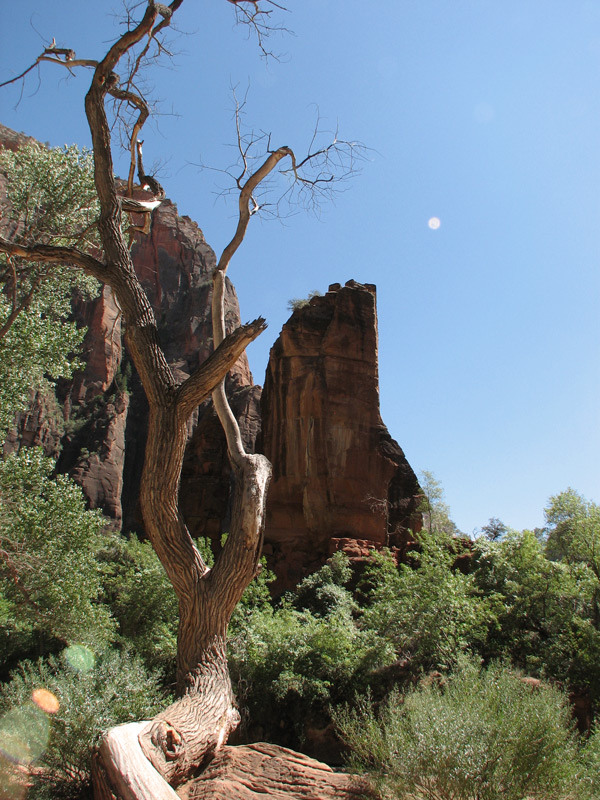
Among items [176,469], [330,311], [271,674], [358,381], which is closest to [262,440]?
[358,381]

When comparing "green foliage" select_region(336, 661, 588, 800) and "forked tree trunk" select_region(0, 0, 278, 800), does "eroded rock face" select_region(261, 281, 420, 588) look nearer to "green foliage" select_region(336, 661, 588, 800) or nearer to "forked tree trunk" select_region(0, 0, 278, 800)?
"green foliage" select_region(336, 661, 588, 800)

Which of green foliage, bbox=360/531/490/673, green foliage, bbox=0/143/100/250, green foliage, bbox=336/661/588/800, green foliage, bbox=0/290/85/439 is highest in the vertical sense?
green foliage, bbox=0/143/100/250

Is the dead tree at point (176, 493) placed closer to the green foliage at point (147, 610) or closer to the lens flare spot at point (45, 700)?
the lens flare spot at point (45, 700)

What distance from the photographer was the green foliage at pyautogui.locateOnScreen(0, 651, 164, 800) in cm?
559

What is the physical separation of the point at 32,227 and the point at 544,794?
11.6m

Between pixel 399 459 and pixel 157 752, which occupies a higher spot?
pixel 399 459

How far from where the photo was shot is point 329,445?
2369 centimetres

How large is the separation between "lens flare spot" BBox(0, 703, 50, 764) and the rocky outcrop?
5.43 ft

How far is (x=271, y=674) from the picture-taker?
1051 cm

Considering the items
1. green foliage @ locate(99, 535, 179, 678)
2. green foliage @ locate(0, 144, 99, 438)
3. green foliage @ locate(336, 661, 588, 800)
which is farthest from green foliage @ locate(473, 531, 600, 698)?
green foliage @ locate(0, 144, 99, 438)

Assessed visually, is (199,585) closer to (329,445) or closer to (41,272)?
(41,272)

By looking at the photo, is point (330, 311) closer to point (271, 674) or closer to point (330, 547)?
point (330, 547)

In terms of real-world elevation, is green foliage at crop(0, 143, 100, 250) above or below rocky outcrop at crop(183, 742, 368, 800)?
above

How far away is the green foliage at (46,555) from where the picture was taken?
945cm
